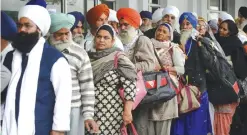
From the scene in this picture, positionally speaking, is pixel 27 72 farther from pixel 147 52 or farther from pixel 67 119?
pixel 147 52

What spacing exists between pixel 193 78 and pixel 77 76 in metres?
2.07

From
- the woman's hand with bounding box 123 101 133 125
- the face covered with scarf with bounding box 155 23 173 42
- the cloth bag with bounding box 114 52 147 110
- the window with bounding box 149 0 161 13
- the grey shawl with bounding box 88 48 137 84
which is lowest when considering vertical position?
the woman's hand with bounding box 123 101 133 125

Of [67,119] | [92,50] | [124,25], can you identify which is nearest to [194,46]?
[124,25]

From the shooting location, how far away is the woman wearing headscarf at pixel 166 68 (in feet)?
17.0

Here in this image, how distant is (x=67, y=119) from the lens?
360cm

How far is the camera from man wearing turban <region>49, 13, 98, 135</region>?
4000mm

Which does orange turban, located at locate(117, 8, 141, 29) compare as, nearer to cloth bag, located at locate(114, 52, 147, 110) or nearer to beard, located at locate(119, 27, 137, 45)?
beard, located at locate(119, 27, 137, 45)

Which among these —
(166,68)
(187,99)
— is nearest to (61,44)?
(166,68)

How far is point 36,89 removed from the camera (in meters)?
3.50

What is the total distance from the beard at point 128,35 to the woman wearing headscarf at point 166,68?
1.02 feet

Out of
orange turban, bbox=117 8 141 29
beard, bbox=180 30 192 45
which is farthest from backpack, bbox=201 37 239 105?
orange turban, bbox=117 8 141 29

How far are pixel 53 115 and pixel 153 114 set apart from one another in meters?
1.76

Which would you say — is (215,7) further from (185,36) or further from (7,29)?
(7,29)

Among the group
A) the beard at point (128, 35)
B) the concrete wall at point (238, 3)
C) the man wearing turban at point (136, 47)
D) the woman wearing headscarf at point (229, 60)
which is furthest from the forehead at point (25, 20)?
the concrete wall at point (238, 3)
